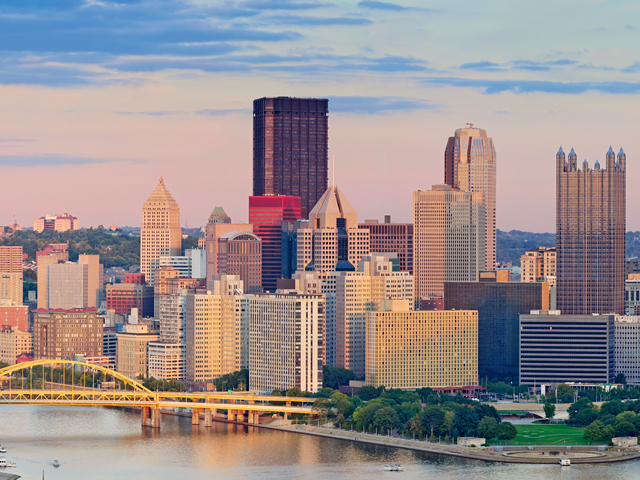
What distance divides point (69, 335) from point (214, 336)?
3082 centimetres

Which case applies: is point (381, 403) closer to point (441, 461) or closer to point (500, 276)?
point (441, 461)

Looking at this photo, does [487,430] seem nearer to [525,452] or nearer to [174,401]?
[525,452]

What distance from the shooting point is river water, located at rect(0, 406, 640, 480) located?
114 metres

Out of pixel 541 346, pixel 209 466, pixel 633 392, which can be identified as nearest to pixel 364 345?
pixel 541 346

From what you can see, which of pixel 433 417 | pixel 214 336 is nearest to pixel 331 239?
pixel 214 336

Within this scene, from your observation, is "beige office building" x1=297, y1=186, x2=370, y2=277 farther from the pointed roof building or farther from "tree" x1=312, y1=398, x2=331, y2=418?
"tree" x1=312, y1=398, x2=331, y2=418

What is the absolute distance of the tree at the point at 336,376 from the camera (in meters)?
160

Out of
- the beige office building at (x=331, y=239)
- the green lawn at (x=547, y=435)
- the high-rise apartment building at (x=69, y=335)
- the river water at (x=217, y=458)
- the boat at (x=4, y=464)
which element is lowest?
the river water at (x=217, y=458)

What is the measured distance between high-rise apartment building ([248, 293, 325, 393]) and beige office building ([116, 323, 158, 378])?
74.8 feet

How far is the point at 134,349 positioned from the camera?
18125cm

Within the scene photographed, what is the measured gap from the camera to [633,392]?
15500 centimetres

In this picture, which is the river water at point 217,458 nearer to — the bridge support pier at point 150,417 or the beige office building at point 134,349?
the bridge support pier at point 150,417

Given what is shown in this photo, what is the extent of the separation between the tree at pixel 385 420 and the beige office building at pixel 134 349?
49184mm

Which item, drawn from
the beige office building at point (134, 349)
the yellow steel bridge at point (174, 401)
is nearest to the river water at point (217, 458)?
the yellow steel bridge at point (174, 401)
